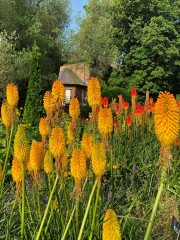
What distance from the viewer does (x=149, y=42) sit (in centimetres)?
3434

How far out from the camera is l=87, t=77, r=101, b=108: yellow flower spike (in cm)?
245

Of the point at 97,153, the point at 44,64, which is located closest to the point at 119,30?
the point at 44,64

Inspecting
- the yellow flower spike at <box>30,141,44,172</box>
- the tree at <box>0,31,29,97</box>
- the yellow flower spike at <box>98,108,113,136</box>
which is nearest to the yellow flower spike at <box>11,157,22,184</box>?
the yellow flower spike at <box>30,141,44,172</box>

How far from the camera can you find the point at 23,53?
24891 mm

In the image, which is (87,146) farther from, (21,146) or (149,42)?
(149,42)

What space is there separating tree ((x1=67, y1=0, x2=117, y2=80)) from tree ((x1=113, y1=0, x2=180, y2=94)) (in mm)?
1681

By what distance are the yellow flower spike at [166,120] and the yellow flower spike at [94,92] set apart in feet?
2.74

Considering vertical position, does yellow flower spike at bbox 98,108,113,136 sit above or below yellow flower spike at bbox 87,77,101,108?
below

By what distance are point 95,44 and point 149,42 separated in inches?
170

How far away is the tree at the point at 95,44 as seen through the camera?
112 feet

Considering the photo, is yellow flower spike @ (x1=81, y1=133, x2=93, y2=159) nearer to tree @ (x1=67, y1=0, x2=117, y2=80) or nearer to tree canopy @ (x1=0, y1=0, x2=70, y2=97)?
tree canopy @ (x1=0, y1=0, x2=70, y2=97)

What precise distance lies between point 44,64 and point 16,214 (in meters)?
24.4

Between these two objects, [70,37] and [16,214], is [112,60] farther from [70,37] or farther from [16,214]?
[16,214]

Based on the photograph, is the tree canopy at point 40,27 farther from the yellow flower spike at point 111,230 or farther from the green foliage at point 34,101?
the yellow flower spike at point 111,230
